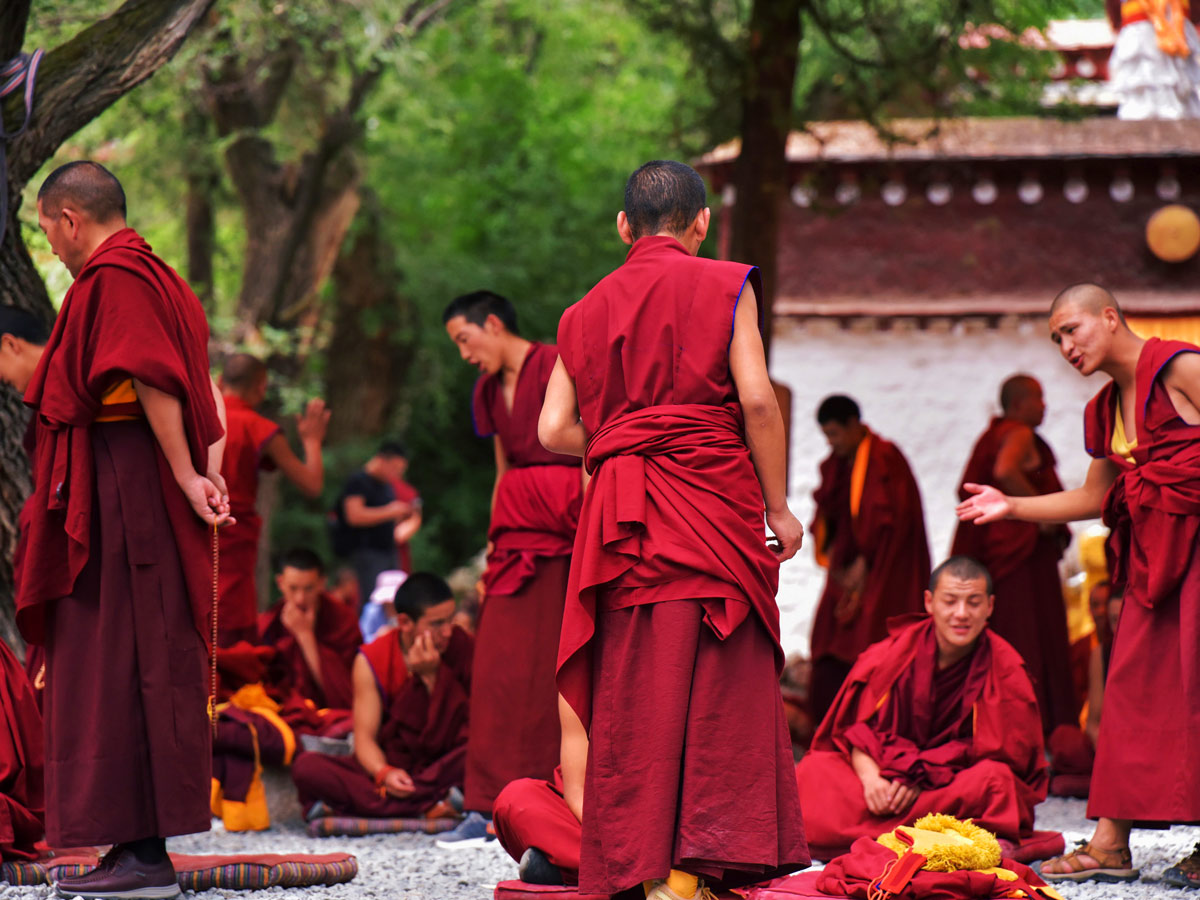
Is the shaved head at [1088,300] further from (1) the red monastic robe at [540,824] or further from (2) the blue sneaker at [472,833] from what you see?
(2) the blue sneaker at [472,833]

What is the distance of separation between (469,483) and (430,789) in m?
12.4

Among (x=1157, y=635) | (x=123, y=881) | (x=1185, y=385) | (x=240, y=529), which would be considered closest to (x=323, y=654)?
(x=240, y=529)

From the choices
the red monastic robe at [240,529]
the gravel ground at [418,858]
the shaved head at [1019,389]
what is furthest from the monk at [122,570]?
the shaved head at [1019,389]

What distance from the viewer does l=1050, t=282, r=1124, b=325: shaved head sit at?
4.40 metres

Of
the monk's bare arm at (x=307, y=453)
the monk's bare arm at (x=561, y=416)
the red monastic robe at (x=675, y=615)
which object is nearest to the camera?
the red monastic robe at (x=675, y=615)

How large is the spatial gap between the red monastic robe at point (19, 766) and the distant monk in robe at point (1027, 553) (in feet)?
14.1

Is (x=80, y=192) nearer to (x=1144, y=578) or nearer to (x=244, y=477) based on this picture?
(x=244, y=477)

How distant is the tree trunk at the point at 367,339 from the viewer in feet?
51.9

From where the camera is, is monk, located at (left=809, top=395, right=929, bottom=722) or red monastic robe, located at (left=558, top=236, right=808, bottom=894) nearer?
red monastic robe, located at (left=558, top=236, right=808, bottom=894)

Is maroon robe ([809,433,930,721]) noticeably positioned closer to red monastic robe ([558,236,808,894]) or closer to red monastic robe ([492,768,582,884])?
red monastic robe ([492,768,582,884])

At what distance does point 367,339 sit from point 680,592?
13.3 metres

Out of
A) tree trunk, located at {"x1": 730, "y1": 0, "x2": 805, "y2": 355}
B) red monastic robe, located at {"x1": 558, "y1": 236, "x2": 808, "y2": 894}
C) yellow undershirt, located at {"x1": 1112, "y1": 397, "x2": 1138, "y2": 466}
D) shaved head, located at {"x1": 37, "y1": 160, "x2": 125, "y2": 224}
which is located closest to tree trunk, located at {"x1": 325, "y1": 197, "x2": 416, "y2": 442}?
tree trunk, located at {"x1": 730, "y1": 0, "x2": 805, "y2": 355}

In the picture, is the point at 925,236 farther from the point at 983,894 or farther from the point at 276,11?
the point at 983,894

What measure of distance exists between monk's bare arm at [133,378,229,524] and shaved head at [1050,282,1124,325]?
2463 millimetres
